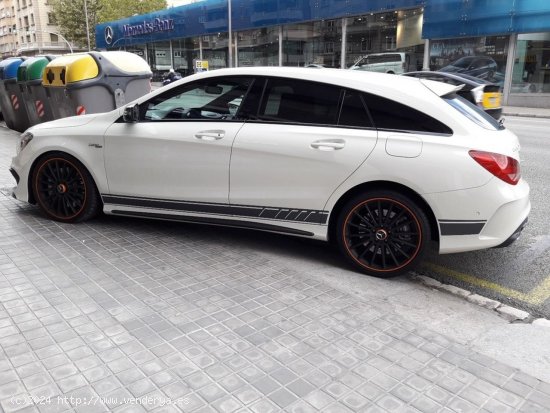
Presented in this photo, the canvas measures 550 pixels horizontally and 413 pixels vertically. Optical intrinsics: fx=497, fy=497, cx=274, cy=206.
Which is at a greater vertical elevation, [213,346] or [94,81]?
[94,81]

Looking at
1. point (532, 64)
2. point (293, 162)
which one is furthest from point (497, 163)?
point (532, 64)

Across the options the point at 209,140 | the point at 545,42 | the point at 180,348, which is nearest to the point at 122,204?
the point at 209,140

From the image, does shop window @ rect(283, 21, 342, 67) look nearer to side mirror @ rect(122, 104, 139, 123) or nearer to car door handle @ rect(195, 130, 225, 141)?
side mirror @ rect(122, 104, 139, 123)

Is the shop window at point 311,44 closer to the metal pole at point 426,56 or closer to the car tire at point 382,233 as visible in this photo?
the metal pole at point 426,56

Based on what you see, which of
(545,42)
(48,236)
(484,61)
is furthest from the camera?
(484,61)

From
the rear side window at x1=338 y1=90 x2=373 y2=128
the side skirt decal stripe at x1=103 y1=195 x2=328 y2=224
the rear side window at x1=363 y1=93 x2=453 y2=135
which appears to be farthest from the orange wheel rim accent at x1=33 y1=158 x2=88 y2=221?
the rear side window at x1=363 y1=93 x2=453 y2=135

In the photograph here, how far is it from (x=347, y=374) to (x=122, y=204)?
2986 mm

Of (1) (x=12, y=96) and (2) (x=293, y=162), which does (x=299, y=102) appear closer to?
(2) (x=293, y=162)

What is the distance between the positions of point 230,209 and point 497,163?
7.15 feet

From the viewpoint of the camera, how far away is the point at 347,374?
105 inches

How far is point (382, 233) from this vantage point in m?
3.91

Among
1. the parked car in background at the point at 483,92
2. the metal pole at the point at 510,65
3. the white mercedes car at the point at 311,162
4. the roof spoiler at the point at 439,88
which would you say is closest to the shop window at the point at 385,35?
the metal pole at the point at 510,65

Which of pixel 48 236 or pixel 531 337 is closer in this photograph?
pixel 531 337

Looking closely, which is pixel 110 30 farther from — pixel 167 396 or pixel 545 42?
pixel 167 396
